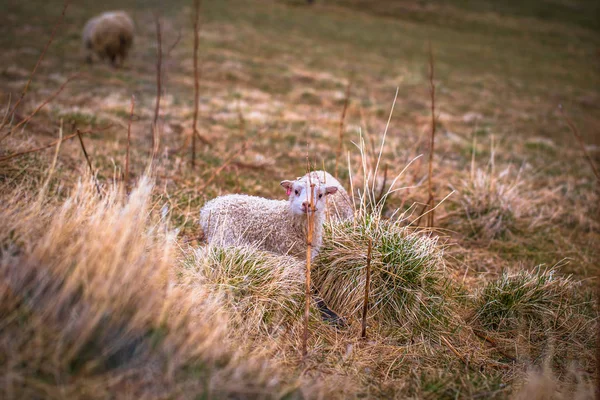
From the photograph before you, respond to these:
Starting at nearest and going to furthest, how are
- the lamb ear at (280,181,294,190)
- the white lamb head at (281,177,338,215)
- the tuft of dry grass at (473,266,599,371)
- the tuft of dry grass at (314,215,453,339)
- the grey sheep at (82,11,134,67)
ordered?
the tuft of dry grass at (473,266,599,371) → the tuft of dry grass at (314,215,453,339) → the white lamb head at (281,177,338,215) → the lamb ear at (280,181,294,190) → the grey sheep at (82,11,134,67)

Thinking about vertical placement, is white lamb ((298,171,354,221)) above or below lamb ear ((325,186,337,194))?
below

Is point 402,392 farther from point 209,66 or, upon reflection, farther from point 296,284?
point 209,66

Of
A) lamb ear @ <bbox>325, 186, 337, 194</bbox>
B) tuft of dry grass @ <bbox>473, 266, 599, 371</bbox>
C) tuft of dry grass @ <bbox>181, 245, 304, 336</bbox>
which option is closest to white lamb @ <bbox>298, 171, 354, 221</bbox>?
lamb ear @ <bbox>325, 186, 337, 194</bbox>

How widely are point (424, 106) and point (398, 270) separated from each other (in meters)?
12.2

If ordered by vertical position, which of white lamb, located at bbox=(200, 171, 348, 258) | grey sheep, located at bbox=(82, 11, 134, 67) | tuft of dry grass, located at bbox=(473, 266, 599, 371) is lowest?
tuft of dry grass, located at bbox=(473, 266, 599, 371)

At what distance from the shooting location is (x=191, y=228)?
4.82m

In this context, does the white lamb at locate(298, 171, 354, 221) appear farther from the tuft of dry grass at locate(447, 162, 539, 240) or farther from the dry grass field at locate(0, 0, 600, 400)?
the tuft of dry grass at locate(447, 162, 539, 240)

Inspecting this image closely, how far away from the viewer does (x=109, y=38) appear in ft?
46.0

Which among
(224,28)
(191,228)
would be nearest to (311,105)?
(191,228)

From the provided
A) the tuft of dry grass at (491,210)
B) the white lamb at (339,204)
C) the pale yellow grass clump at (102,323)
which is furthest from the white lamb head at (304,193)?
the tuft of dry grass at (491,210)

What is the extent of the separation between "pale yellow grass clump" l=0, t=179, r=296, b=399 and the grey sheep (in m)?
12.9

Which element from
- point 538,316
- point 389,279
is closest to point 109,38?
point 389,279

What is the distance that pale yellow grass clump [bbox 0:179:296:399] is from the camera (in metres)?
2.03

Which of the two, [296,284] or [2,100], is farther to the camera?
[2,100]
